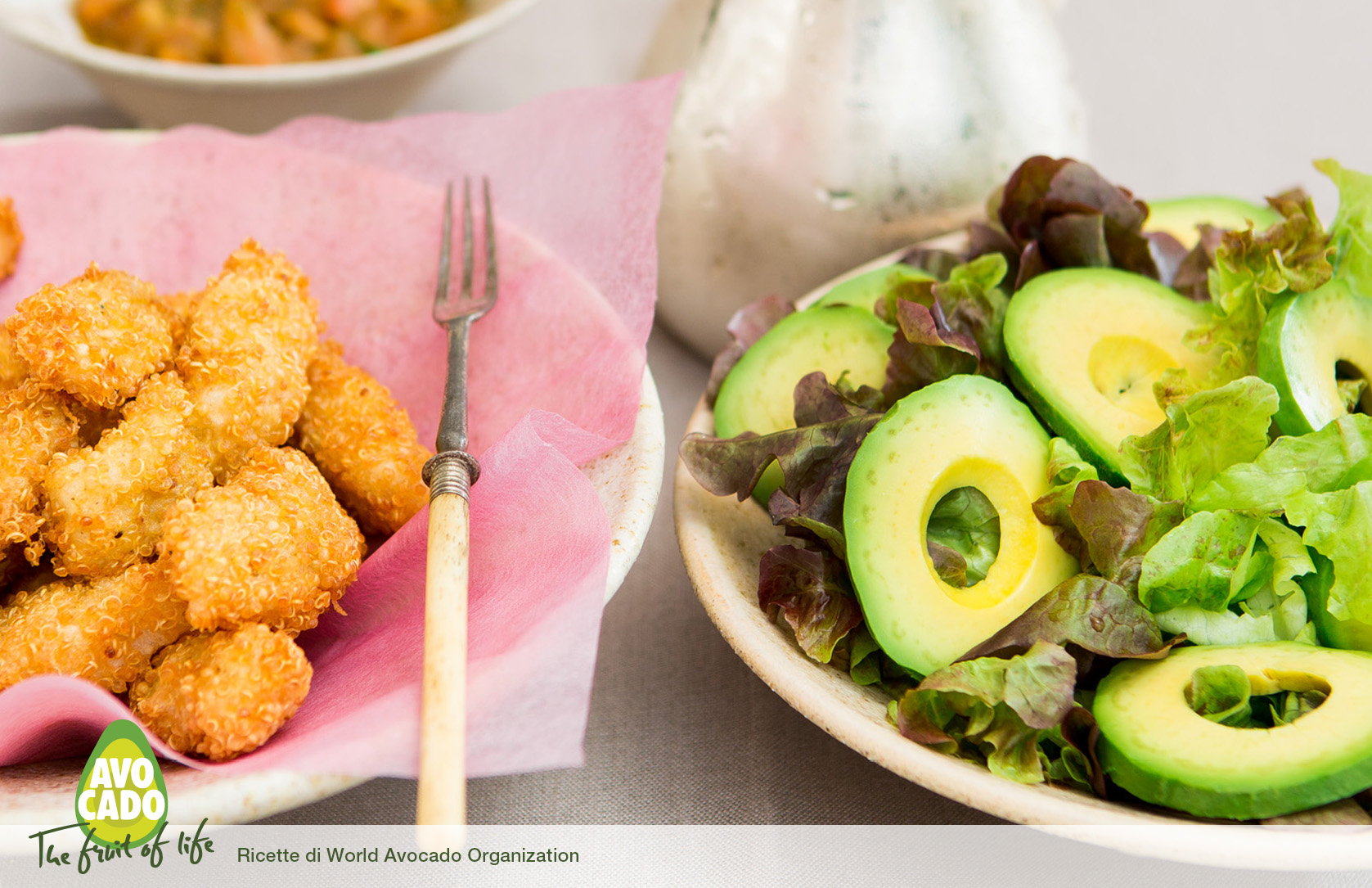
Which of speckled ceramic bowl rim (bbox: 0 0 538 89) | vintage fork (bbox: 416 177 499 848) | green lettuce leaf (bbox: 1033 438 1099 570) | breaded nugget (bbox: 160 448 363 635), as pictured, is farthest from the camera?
speckled ceramic bowl rim (bbox: 0 0 538 89)

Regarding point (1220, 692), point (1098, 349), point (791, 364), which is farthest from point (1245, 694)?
point (791, 364)

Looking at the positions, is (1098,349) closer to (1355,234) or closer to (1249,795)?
(1355,234)

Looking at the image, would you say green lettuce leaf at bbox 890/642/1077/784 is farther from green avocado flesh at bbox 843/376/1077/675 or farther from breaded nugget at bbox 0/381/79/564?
breaded nugget at bbox 0/381/79/564

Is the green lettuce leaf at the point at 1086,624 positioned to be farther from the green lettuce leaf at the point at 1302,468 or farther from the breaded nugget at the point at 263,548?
the breaded nugget at the point at 263,548

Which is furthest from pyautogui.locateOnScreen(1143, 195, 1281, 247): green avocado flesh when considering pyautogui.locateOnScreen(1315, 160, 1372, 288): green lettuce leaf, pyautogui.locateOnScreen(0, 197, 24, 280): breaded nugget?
pyautogui.locateOnScreen(0, 197, 24, 280): breaded nugget

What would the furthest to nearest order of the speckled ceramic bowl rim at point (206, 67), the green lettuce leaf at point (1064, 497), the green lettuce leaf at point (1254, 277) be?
the speckled ceramic bowl rim at point (206, 67), the green lettuce leaf at point (1254, 277), the green lettuce leaf at point (1064, 497)

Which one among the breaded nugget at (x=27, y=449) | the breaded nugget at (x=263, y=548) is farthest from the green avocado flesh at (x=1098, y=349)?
the breaded nugget at (x=27, y=449)

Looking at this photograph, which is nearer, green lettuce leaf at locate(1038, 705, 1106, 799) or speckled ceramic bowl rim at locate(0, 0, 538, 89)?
green lettuce leaf at locate(1038, 705, 1106, 799)
